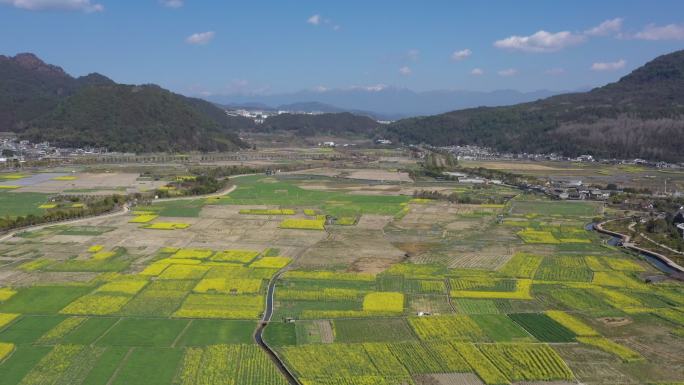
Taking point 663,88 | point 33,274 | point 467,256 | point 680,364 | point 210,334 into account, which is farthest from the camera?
point 663,88

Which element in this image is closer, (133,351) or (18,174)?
(133,351)

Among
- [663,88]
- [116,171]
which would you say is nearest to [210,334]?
[116,171]

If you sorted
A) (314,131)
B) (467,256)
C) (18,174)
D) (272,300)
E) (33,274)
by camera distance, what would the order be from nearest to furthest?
1. (272,300)
2. (33,274)
3. (467,256)
4. (18,174)
5. (314,131)

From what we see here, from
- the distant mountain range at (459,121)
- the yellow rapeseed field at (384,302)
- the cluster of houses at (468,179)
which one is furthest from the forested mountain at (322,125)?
the yellow rapeseed field at (384,302)

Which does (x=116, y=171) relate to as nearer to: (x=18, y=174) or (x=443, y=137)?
(x=18, y=174)

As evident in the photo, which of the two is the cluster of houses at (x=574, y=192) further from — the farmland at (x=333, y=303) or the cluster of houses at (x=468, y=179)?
the farmland at (x=333, y=303)

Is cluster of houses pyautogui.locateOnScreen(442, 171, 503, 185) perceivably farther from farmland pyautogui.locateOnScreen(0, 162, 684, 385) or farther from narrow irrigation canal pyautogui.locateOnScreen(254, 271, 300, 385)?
narrow irrigation canal pyautogui.locateOnScreen(254, 271, 300, 385)
